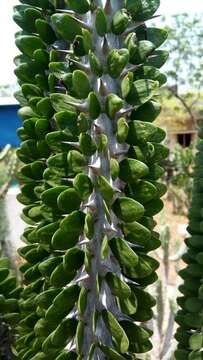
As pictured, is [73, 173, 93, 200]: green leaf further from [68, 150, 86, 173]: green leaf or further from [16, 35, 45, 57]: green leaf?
[16, 35, 45, 57]: green leaf

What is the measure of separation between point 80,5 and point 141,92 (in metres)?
0.15

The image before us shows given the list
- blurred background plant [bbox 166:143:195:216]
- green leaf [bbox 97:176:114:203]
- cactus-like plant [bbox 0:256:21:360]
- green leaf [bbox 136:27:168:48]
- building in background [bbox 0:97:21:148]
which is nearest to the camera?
green leaf [bbox 97:176:114:203]

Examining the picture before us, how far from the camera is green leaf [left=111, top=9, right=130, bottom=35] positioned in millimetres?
803

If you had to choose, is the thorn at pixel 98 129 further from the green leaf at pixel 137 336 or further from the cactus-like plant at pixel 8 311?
the cactus-like plant at pixel 8 311

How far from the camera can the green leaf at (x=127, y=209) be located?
0.77 m

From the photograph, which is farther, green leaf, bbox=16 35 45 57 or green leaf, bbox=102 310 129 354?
green leaf, bbox=16 35 45 57

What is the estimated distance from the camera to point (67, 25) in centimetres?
84

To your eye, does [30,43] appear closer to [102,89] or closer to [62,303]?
[102,89]

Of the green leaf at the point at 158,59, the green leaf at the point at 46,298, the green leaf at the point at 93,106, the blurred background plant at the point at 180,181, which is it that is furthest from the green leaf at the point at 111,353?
the blurred background plant at the point at 180,181

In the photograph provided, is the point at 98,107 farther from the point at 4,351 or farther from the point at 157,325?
the point at 157,325

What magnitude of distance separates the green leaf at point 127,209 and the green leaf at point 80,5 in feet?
0.92

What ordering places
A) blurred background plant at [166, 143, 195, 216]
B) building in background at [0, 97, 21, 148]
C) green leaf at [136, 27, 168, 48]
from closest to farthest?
green leaf at [136, 27, 168, 48] < building in background at [0, 97, 21, 148] < blurred background plant at [166, 143, 195, 216]

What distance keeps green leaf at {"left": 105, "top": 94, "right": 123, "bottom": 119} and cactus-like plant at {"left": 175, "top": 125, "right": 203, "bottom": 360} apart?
22 cm

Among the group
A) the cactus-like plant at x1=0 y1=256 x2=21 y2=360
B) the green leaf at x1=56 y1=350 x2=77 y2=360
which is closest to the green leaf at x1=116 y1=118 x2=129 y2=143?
the green leaf at x1=56 y1=350 x2=77 y2=360
